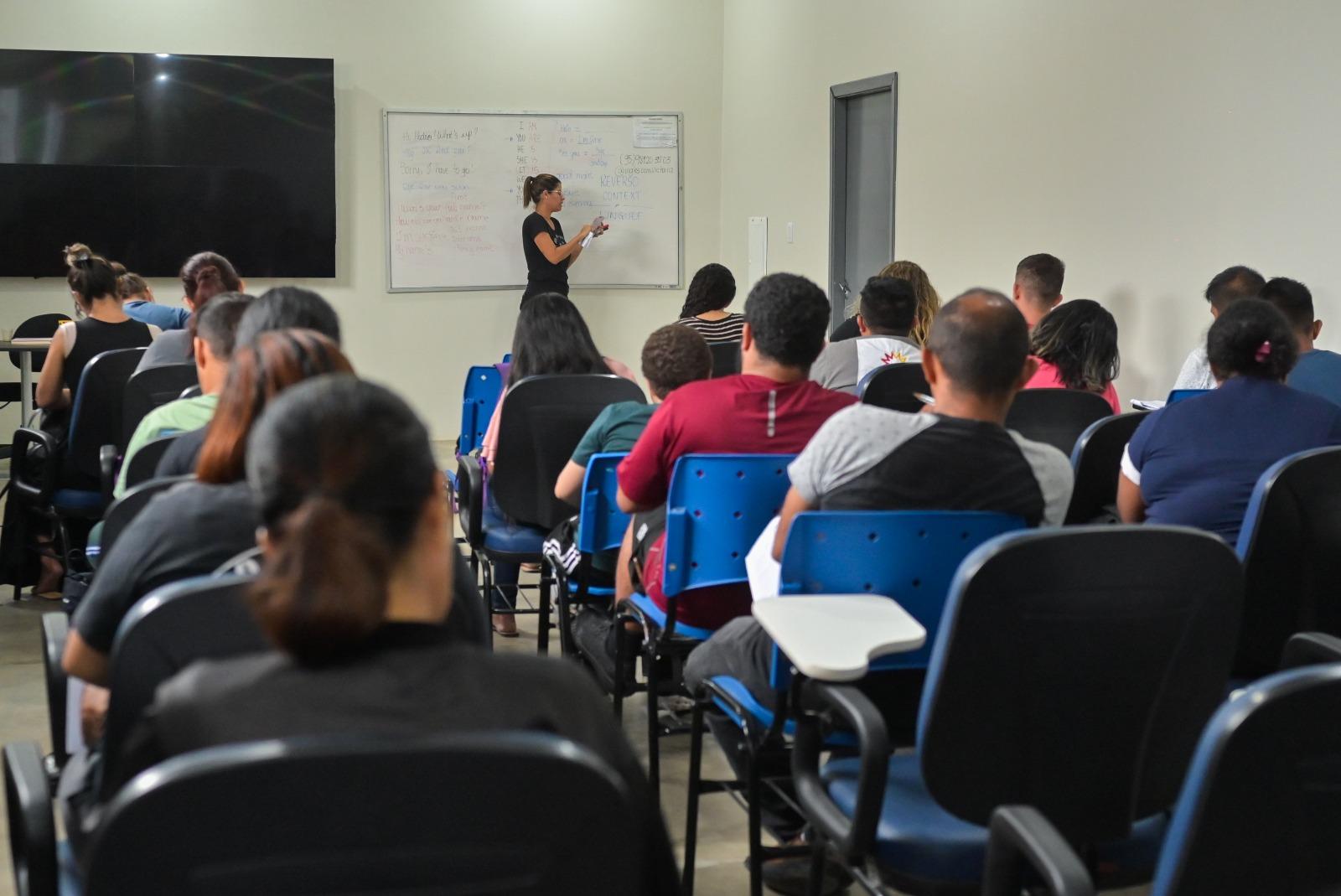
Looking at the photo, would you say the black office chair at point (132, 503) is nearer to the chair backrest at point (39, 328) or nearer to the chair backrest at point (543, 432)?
the chair backrest at point (543, 432)

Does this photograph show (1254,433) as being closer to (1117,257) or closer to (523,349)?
(523,349)

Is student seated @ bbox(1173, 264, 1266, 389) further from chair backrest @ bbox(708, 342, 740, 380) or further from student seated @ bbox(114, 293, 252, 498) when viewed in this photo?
student seated @ bbox(114, 293, 252, 498)

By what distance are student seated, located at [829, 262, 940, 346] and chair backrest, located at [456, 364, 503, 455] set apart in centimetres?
135

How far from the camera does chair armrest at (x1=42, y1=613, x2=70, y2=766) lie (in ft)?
6.25

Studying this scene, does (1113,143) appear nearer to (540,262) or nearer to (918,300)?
(918,300)

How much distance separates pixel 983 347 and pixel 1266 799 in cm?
102

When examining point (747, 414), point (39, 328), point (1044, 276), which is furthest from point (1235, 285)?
point (39, 328)

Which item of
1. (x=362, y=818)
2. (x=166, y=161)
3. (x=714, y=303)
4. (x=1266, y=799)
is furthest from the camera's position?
(x=166, y=161)

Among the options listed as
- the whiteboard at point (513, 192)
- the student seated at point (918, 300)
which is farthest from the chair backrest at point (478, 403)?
the whiteboard at point (513, 192)

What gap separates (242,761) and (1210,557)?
120 centimetres

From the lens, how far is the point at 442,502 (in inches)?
48.0

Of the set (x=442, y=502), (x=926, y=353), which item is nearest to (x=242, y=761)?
(x=442, y=502)

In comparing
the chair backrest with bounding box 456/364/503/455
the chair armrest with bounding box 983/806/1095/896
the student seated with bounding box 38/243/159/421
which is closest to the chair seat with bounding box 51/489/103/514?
the student seated with bounding box 38/243/159/421

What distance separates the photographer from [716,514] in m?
2.55
